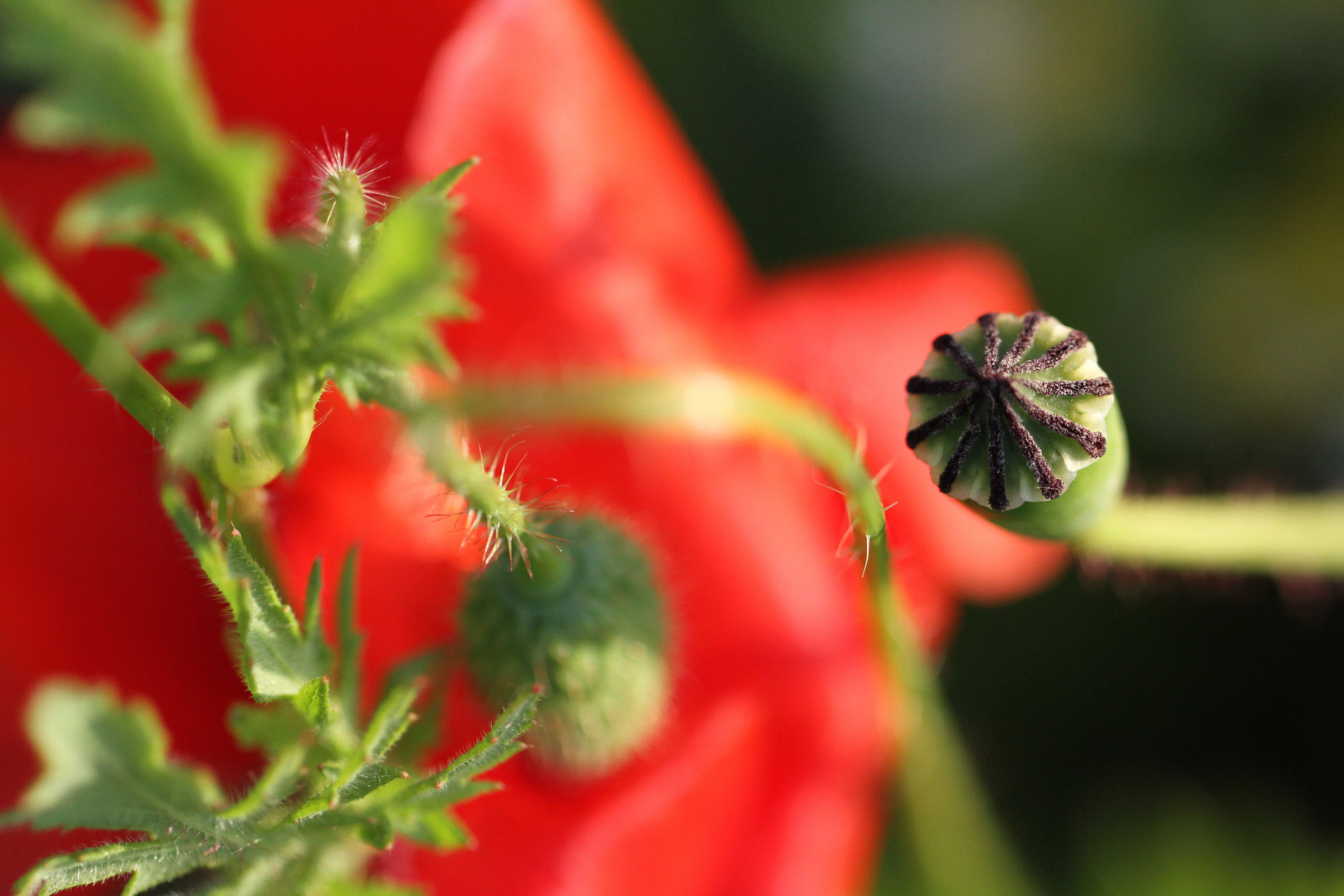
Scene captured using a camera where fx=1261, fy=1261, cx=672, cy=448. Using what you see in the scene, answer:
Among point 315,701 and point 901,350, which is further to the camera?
point 901,350

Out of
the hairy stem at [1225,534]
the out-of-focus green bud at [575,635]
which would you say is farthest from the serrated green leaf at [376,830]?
the hairy stem at [1225,534]

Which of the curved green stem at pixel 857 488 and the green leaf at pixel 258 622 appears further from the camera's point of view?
the curved green stem at pixel 857 488

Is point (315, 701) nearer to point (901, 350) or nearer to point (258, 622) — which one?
point (258, 622)

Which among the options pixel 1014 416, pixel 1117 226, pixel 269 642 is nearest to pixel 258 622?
pixel 269 642

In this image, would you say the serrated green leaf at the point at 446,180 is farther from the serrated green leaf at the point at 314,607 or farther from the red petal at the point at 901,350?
the red petal at the point at 901,350

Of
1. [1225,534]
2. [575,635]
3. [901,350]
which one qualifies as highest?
[901,350]

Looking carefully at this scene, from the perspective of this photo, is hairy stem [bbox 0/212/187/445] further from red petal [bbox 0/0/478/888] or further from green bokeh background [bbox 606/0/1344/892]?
green bokeh background [bbox 606/0/1344/892]
